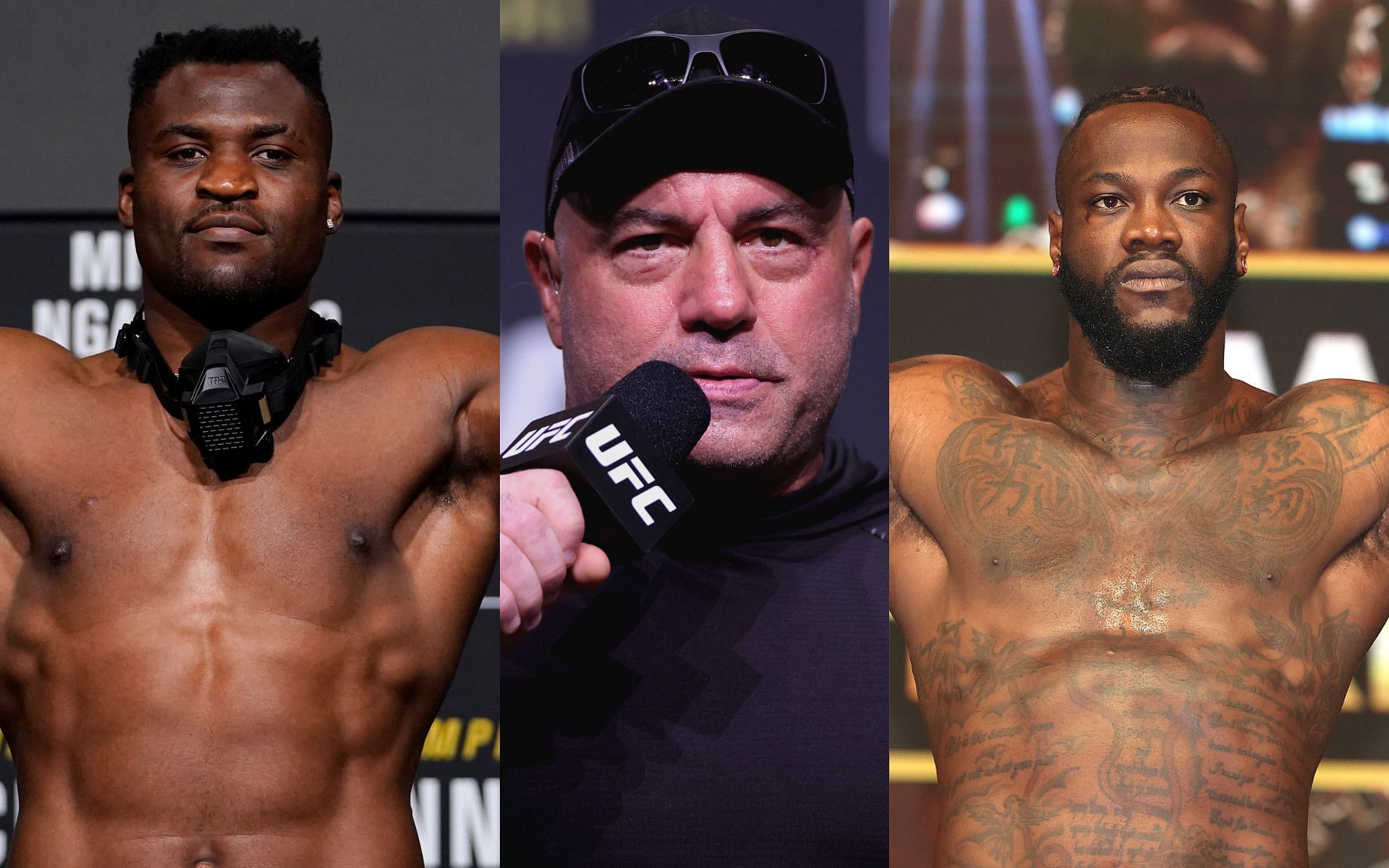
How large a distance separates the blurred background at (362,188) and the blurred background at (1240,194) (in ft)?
2.43

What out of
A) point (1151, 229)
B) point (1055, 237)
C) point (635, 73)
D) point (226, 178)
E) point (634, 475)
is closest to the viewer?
point (634, 475)

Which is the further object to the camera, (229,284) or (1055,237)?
(1055,237)

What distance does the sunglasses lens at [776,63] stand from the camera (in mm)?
2438

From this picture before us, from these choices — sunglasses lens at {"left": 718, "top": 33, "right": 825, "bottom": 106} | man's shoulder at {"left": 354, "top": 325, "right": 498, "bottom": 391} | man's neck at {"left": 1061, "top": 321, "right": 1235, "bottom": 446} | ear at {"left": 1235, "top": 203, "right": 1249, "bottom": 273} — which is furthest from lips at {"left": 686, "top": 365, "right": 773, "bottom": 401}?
ear at {"left": 1235, "top": 203, "right": 1249, "bottom": 273}

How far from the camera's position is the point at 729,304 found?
243 cm

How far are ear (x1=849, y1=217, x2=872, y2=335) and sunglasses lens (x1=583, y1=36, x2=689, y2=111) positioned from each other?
0.37 meters

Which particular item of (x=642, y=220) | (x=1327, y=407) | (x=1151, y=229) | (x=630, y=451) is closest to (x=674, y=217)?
(x=642, y=220)

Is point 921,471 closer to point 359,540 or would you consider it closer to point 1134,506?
point 1134,506

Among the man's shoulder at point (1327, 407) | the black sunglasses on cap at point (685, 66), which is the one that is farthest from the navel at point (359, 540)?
the man's shoulder at point (1327, 407)

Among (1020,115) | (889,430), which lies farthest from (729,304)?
(1020,115)

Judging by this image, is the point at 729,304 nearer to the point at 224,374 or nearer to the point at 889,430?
the point at 889,430

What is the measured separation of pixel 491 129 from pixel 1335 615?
161 centimetres

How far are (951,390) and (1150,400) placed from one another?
0.33 meters

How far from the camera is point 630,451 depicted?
212cm
